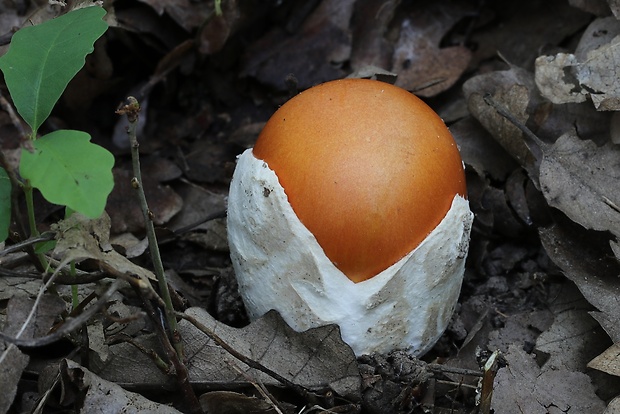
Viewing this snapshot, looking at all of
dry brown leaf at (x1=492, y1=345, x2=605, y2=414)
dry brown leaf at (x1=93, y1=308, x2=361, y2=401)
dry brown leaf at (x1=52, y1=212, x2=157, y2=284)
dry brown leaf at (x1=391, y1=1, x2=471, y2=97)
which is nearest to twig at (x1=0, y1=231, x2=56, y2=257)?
dry brown leaf at (x1=52, y1=212, x2=157, y2=284)

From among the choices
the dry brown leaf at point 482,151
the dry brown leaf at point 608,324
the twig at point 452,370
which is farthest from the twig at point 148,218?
the dry brown leaf at point 482,151

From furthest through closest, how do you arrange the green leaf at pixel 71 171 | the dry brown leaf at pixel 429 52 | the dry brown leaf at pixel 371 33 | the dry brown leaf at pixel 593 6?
the dry brown leaf at pixel 371 33, the dry brown leaf at pixel 429 52, the dry brown leaf at pixel 593 6, the green leaf at pixel 71 171

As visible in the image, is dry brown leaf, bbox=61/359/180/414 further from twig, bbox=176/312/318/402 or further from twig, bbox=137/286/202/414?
twig, bbox=176/312/318/402

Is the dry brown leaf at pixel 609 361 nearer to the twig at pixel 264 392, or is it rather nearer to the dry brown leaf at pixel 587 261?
the dry brown leaf at pixel 587 261

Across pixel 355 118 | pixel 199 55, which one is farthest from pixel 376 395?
pixel 199 55

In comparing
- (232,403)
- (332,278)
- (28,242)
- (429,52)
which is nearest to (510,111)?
(429,52)
